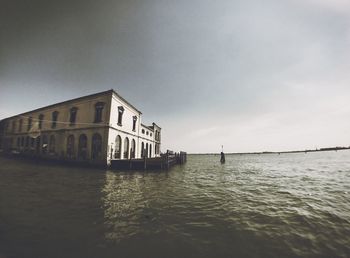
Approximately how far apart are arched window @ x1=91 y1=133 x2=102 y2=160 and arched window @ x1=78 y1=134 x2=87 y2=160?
128 cm

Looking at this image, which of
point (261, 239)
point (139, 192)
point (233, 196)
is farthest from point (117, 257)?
point (233, 196)

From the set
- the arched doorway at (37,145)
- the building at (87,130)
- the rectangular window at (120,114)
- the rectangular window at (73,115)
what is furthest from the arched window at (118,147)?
the arched doorway at (37,145)

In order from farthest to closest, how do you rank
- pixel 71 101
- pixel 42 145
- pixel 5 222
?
pixel 42 145 < pixel 71 101 < pixel 5 222

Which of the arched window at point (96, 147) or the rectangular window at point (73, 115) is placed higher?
the rectangular window at point (73, 115)

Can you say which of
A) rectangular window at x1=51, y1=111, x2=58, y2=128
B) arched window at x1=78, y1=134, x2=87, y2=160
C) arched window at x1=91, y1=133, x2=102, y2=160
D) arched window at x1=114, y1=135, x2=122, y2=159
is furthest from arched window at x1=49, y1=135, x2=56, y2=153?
arched window at x1=114, y1=135, x2=122, y2=159

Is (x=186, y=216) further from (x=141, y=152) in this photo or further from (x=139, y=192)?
(x=141, y=152)

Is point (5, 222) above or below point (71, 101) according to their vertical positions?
below

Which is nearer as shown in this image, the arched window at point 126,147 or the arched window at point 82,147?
the arched window at point 82,147

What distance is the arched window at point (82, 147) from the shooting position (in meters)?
21.5

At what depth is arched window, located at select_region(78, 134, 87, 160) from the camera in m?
21.5

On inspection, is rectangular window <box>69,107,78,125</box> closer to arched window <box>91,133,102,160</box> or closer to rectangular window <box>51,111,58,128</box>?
rectangular window <box>51,111,58,128</box>

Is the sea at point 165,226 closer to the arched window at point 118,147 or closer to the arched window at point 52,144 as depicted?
the arched window at point 118,147

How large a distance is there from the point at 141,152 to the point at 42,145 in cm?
1422

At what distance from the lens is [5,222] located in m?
5.20
